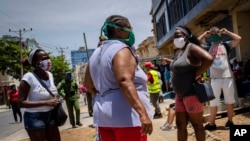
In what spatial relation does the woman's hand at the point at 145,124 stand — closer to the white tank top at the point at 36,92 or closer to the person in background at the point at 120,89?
the person in background at the point at 120,89

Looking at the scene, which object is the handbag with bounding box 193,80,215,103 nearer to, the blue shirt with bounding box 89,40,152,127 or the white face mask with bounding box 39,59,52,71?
the blue shirt with bounding box 89,40,152,127

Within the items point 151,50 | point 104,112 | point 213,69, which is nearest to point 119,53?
point 104,112

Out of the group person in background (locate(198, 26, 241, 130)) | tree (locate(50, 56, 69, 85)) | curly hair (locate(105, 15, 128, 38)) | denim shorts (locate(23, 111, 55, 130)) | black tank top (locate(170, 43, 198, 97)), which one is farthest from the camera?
tree (locate(50, 56, 69, 85))

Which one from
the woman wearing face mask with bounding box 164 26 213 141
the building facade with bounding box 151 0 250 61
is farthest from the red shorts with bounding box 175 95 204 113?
the building facade with bounding box 151 0 250 61

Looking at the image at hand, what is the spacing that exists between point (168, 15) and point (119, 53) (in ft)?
73.1

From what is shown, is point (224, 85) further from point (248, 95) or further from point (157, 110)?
point (157, 110)

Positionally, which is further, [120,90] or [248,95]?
[248,95]

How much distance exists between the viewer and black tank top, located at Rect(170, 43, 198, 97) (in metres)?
4.16

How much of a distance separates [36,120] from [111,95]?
1564 millimetres

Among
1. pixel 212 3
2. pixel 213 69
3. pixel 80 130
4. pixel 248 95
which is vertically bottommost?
pixel 80 130

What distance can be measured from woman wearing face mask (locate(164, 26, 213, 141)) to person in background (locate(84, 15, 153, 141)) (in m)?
Result: 1.29

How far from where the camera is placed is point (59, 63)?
5888 centimetres

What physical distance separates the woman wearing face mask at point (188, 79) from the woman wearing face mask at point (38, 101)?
4.91 ft

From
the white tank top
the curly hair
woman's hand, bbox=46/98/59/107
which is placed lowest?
woman's hand, bbox=46/98/59/107
